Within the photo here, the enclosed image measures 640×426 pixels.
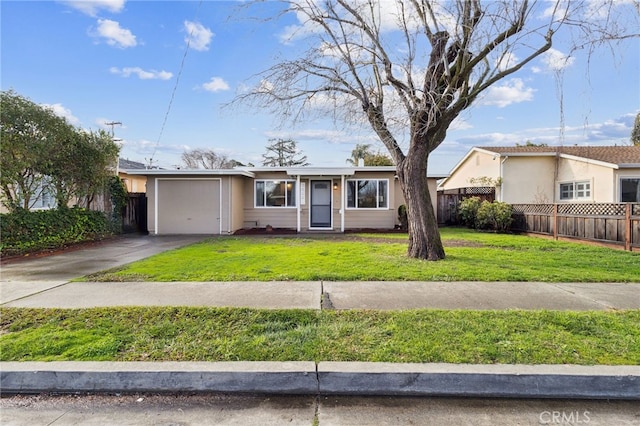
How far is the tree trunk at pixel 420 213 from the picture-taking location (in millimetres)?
8273

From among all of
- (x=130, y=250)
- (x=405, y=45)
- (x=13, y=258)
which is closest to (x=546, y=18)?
(x=405, y=45)

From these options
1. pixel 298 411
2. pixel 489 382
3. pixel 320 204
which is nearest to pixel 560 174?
pixel 320 204

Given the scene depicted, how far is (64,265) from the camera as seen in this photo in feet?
26.2

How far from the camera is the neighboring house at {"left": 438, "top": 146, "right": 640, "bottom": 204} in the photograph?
50.2 ft

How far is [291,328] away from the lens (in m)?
3.93

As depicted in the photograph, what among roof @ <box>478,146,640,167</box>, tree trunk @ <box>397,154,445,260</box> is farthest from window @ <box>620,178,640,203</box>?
tree trunk @ <box>397,154,445,260</box>

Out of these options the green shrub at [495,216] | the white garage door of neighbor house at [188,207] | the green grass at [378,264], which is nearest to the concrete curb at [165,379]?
the green grass at [378,264]

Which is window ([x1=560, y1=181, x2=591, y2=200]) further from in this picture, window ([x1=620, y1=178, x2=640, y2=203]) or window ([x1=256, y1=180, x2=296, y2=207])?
window ([x1=256, y1=180, x2=296, y2=207])

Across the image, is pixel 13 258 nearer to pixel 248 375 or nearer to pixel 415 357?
pixel 248 375

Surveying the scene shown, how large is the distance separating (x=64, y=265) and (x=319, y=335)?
286 inches

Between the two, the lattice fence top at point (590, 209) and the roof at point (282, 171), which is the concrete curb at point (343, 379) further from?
the roof at point (282, 171)

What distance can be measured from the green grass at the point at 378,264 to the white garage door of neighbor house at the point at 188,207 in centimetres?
440

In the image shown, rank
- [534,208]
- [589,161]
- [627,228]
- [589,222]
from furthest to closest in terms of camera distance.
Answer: [589,161], [534,208], [589,222], [627,228]

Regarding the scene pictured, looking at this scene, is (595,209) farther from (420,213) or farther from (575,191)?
(575,191)
